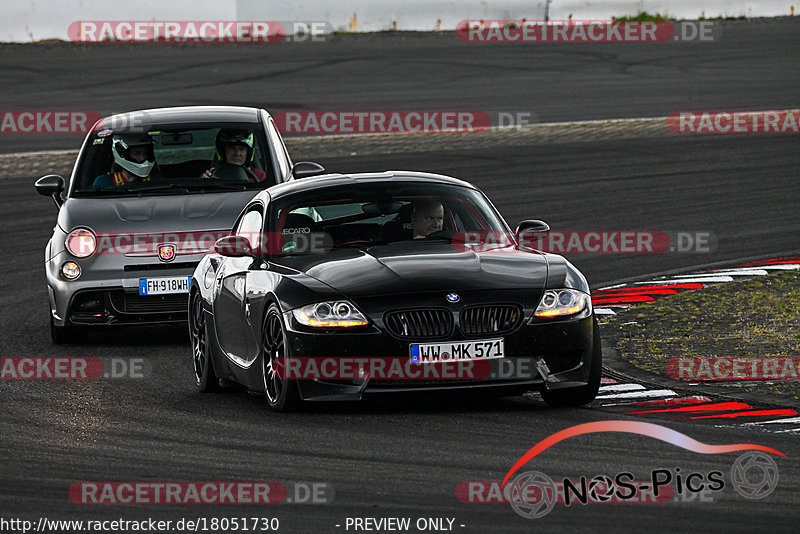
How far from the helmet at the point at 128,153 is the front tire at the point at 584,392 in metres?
5.34

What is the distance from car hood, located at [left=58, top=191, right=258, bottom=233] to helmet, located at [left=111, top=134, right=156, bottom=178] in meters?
0.48

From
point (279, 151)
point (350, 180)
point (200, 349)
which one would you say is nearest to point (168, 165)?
point (279, 151)

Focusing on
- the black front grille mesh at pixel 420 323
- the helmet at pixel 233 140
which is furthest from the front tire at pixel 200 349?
the helmet at pixel 233 140

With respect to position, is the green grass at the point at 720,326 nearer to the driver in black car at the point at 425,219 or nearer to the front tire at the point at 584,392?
the front tire at the point at 584,392

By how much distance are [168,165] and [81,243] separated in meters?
1.36

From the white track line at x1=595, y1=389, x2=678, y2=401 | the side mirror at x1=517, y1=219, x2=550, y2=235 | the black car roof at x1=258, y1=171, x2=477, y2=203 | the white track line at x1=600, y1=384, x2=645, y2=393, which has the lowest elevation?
the white track line at x1=600, y1=384, x2=645, y2=393

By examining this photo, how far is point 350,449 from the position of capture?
26.0ft

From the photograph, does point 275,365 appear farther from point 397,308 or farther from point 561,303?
point 561,303

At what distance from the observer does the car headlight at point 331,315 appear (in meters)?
8.71

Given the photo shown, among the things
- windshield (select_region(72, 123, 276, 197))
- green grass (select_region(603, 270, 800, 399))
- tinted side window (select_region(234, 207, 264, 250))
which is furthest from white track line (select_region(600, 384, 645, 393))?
windshield (select_region(72, 123, 276, 197))

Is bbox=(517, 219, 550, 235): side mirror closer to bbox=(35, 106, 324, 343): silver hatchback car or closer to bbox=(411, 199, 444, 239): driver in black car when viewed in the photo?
bbox=(411, 199, 444, 239): driver in black car

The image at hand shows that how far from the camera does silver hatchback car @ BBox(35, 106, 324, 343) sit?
12367mm

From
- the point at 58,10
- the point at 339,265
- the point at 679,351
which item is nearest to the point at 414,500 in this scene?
the point at 339,265

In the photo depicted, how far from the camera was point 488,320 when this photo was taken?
344 inches
